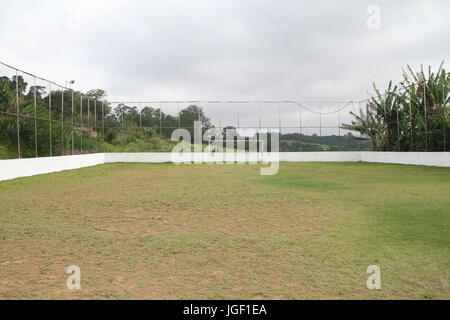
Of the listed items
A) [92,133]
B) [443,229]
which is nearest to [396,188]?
[443,229]

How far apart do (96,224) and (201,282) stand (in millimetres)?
3571

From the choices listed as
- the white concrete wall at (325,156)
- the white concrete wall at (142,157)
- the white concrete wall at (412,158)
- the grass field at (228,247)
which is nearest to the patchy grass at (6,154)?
the grass field at (228,247)

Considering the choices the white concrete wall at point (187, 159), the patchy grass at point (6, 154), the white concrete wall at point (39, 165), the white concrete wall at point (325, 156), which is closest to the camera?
the white concrete wall at point (39, 165)

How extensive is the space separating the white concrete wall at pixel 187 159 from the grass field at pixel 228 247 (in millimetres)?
7632

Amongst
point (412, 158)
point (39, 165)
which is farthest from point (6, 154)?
point (412, 158)

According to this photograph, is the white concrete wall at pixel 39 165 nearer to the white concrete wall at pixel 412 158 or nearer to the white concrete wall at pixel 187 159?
the white concrete wall at pixel 187 159

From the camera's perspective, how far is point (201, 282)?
3.67m

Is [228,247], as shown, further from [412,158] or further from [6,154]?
[412,158]

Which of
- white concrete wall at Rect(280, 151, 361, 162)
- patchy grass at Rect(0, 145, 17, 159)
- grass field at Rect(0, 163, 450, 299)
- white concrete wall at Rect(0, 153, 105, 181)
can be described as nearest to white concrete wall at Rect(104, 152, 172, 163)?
white concrete wall at Rect(0, 153, 105, 181)

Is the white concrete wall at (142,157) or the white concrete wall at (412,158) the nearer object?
the white concrete wall at (412,158)

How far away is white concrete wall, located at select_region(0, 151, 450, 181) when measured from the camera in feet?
53.5

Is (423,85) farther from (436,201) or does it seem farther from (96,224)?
(96,224)

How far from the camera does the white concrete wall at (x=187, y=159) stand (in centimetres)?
1631

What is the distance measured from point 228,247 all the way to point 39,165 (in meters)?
16.1
